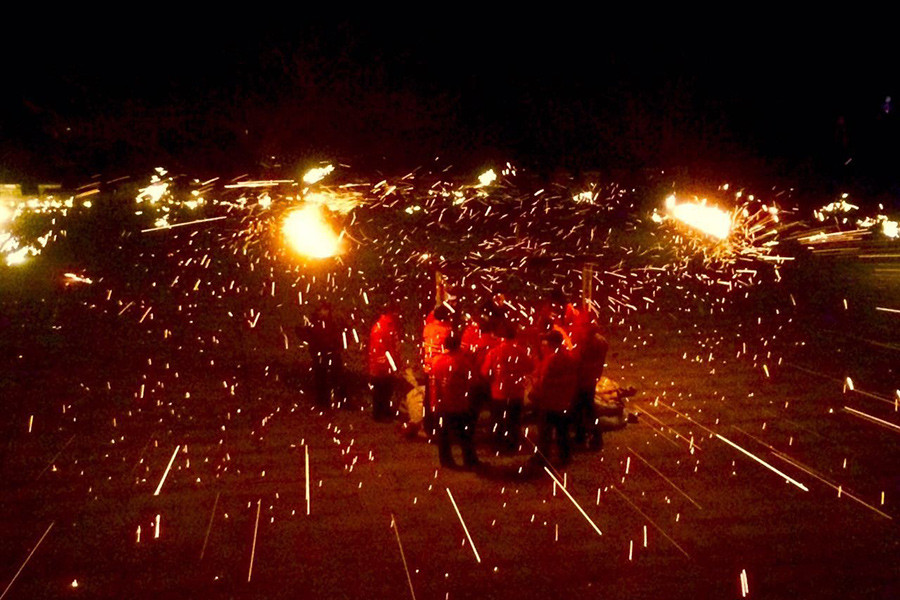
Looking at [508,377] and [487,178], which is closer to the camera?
[487,178]

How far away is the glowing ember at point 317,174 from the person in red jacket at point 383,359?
3.54 m

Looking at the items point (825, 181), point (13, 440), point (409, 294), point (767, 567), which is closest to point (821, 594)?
point (767, 567)

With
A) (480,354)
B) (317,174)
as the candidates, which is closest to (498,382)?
(480,354)

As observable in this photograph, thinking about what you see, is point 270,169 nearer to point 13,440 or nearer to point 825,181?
point 825,181

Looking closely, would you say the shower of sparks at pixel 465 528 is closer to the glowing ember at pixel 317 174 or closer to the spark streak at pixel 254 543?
the spark streak at pixel 254 543

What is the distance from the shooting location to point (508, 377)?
281 inches

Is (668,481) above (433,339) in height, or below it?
below

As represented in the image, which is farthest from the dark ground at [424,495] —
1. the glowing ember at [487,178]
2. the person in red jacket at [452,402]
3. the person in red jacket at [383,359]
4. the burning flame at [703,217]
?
the glowing ember at [487,178]

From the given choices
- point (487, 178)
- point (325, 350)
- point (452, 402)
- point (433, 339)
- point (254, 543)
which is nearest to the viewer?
point (487, 178)

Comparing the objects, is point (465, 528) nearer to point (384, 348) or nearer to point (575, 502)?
point (575, 502)

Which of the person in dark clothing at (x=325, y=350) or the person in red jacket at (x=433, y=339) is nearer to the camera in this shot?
the person in red jacket at (x=433, y=339)

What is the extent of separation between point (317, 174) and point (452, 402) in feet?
→ 8.64

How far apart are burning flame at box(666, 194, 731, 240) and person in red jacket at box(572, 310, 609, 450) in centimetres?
173

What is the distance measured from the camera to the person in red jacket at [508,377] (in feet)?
23.3
